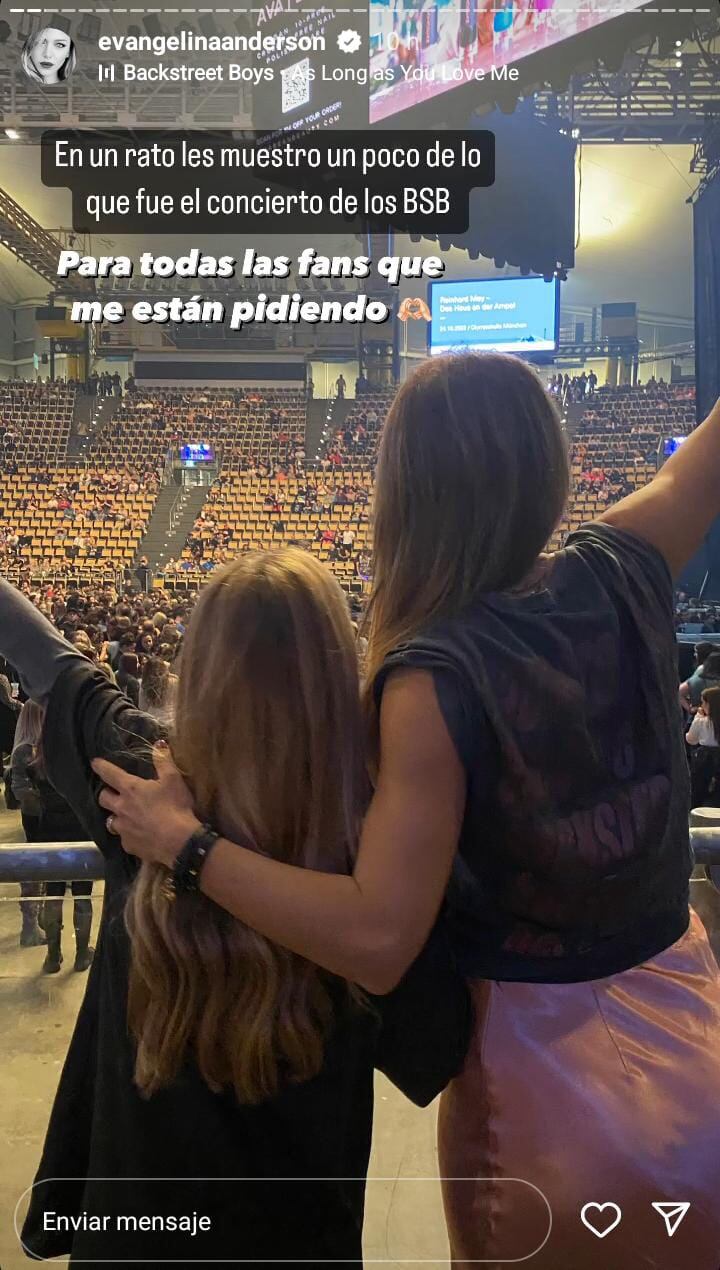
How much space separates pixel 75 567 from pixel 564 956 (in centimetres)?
1143

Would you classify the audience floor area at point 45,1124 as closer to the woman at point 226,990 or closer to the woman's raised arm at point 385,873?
the woman at point 226,990

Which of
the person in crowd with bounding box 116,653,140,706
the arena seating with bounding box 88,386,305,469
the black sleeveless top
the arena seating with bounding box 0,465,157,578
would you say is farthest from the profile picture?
the arena seating with bounding box 88,386,305,469

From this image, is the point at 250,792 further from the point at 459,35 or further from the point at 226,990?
the point at 459,35

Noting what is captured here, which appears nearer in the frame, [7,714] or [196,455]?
[7,714]

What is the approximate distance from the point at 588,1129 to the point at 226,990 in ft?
0.69

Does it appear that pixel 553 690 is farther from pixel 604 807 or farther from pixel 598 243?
pixel 598 243

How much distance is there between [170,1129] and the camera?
503mm

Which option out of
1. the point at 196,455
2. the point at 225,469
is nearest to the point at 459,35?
the point at 225,469

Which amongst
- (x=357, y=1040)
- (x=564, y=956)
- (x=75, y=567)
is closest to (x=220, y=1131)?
(x=357, y=1040)

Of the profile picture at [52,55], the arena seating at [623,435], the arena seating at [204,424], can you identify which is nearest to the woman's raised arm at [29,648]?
the profile picture at [52,55]

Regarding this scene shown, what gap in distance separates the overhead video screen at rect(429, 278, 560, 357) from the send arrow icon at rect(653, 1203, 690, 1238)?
Result: 1062cm

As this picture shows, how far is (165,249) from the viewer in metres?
14.9

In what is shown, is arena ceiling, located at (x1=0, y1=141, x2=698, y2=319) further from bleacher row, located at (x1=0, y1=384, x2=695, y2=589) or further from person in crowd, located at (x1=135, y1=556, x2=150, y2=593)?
person in crowd, located at (x1=135, y1=556, x2=150, y2=593)

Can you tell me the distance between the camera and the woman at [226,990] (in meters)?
0.47
